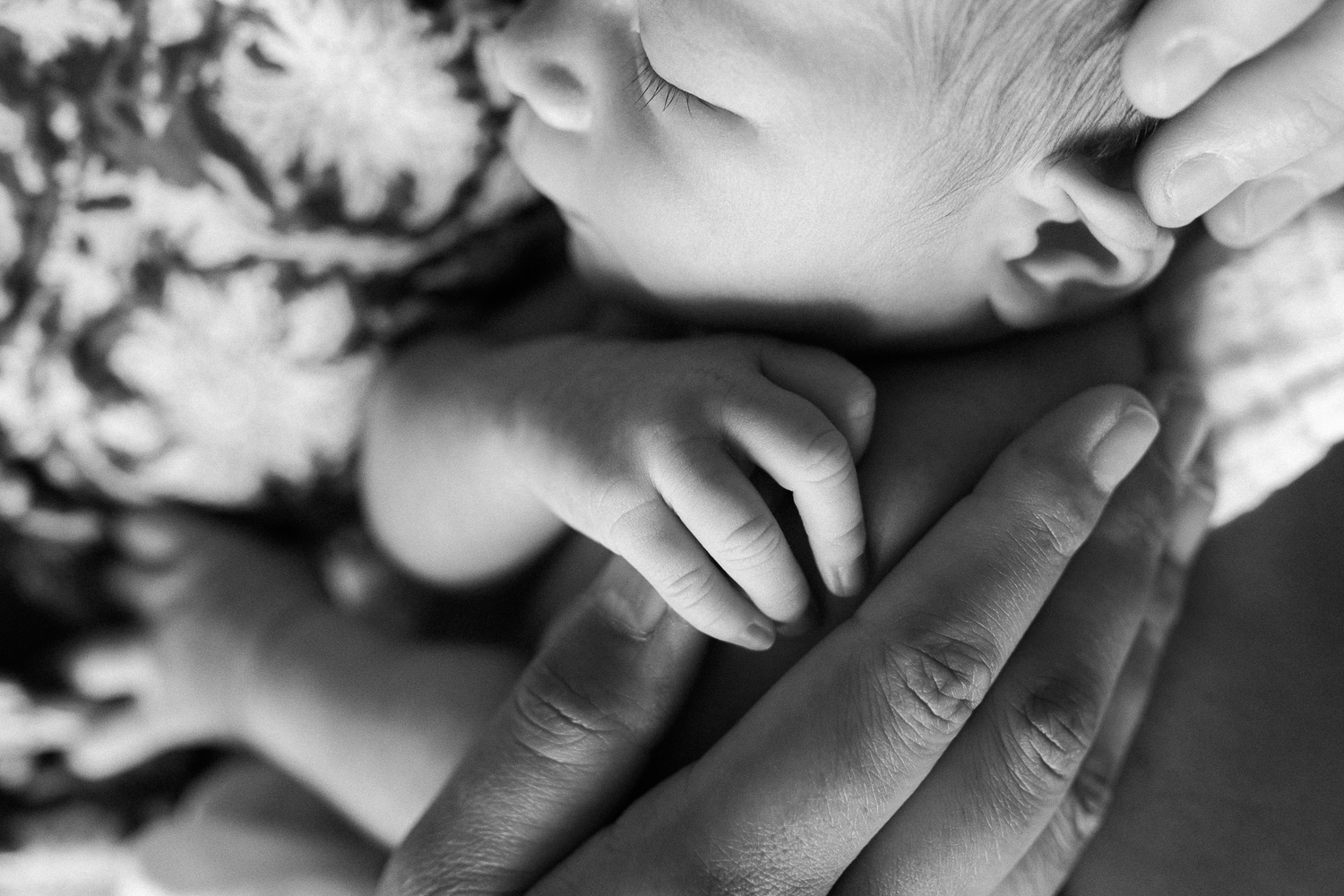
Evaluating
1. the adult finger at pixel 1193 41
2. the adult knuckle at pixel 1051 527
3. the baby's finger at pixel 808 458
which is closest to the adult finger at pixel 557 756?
the baby's finger at pixel 808 458

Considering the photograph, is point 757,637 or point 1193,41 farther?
point 757,637

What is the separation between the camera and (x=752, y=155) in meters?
0.65

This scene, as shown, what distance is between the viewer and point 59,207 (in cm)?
74

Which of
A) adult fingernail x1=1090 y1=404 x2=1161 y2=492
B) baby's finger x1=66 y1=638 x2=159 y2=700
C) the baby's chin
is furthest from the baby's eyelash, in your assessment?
baby's finger x1=66 y1=638 x2=159 y2=700

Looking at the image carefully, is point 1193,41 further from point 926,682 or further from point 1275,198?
point 926,682

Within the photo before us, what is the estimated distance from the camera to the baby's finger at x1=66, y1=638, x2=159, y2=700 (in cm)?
101

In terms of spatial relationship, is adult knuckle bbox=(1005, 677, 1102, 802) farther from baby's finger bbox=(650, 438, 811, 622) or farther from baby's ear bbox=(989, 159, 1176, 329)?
baby's ear bbox=(989, 159, 1176, 329)

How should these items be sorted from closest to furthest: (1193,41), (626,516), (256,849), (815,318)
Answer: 1. (1193,41)
2. (626,516)
3. (815,318)
4. (256,849)

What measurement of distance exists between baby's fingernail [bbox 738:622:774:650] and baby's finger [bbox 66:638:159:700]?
2.44 feet

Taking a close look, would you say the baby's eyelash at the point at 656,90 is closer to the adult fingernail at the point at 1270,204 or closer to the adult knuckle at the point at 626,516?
the adult knuckle at the point at 626,516

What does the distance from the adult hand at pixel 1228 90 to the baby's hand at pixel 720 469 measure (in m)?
0.24

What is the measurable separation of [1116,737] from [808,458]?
1.17ft

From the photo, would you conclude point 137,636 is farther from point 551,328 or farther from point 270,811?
point 551,328

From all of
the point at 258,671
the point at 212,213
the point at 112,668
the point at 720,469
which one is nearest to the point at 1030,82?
the point at 720,469
